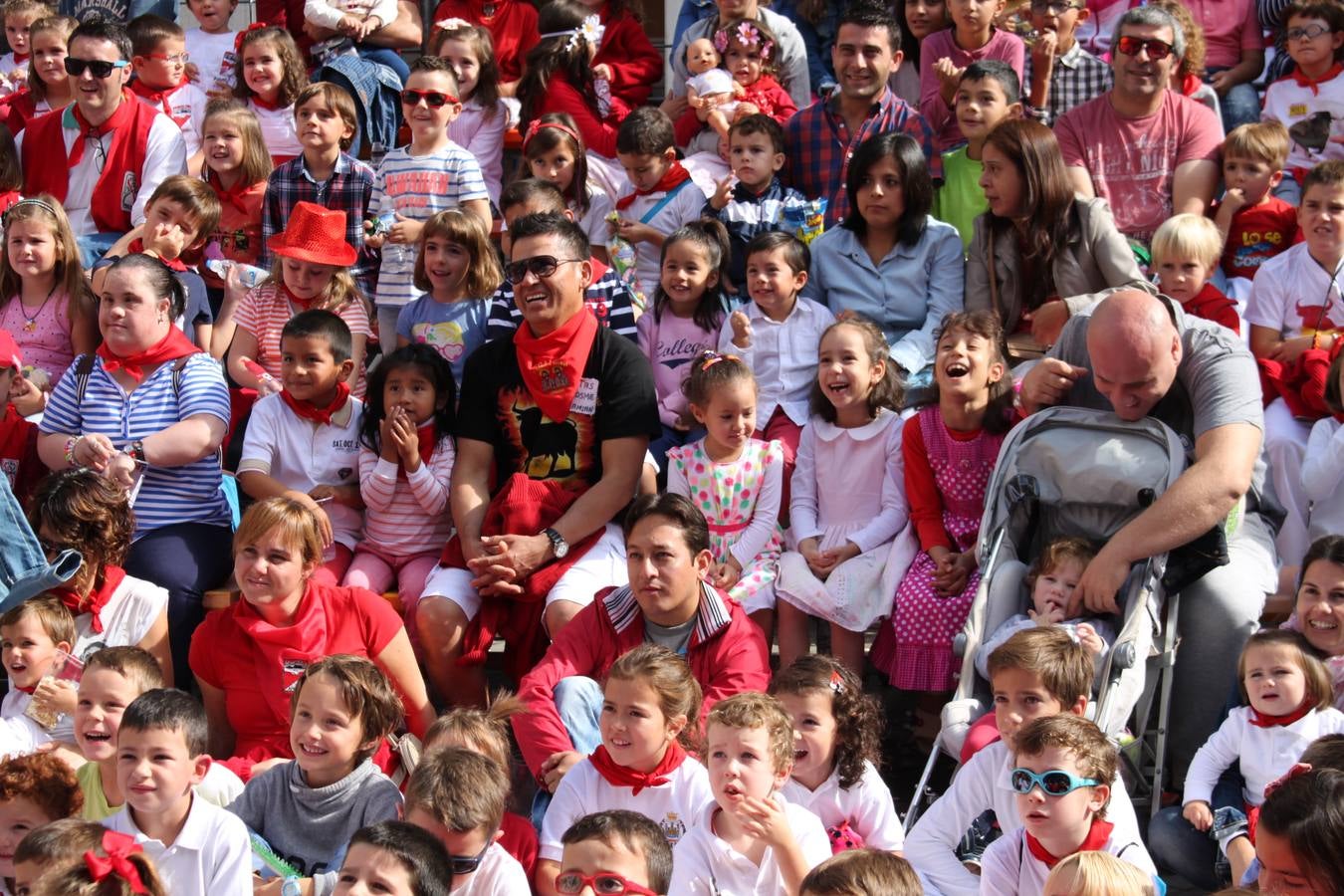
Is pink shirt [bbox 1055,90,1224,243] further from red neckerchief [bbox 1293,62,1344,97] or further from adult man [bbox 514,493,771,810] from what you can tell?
adult man [bbox 514,493,771,810]

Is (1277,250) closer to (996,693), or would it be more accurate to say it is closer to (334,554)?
(996,693)

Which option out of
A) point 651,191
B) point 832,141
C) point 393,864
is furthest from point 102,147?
point 393,864

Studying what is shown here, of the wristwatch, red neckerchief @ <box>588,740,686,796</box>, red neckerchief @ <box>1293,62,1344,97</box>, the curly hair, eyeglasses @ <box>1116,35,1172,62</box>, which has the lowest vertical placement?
the wristwatch

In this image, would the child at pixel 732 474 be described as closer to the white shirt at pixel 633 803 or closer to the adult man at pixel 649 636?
the adult man at pixel 649 636

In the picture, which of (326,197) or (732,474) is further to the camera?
(326,197)

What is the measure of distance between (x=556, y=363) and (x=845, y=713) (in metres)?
1.71

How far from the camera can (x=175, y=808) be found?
384 centimetres

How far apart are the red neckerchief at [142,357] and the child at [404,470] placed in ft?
2.22

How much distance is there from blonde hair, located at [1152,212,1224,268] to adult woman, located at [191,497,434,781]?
9.70 feet

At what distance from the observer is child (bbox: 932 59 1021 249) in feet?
21.4

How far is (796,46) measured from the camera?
788 centimetres

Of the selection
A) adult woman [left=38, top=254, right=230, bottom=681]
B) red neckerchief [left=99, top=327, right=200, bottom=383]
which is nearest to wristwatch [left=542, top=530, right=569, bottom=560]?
adult woman [left=38, top=254, right=230, bottom=681]

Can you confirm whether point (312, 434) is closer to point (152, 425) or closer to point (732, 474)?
point (152, 425)

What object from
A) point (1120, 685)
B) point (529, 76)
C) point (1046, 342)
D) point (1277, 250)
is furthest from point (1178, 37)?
point (1120, 685)
